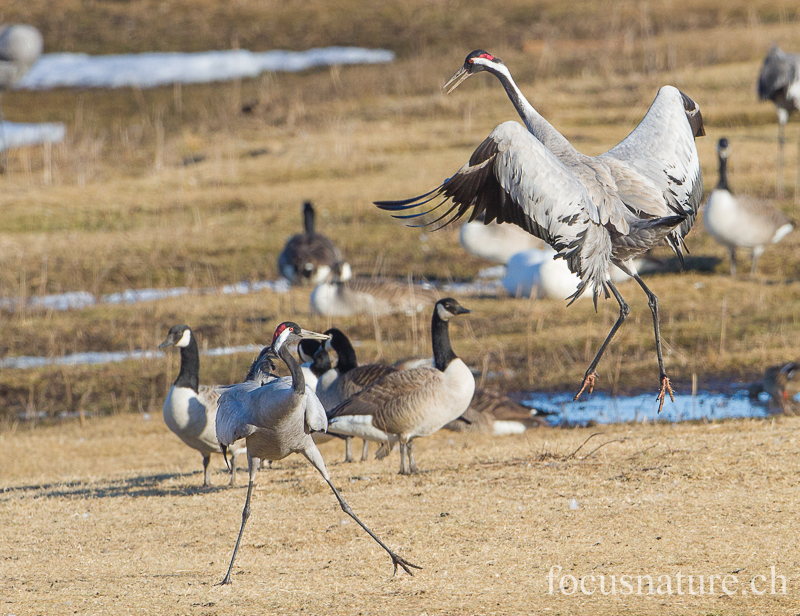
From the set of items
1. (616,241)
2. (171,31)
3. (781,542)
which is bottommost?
(781,542)

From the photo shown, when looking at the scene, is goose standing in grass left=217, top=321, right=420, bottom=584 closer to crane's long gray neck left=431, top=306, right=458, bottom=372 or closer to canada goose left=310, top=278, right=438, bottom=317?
crane's long gray neck left=431, top=306, right=458, bottom=372

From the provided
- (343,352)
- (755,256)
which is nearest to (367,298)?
(343,352)

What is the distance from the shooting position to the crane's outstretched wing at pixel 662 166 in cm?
718

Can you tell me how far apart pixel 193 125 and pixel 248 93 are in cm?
533

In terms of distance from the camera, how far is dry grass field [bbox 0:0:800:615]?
579cm

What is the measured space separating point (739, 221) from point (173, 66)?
28.3 metres

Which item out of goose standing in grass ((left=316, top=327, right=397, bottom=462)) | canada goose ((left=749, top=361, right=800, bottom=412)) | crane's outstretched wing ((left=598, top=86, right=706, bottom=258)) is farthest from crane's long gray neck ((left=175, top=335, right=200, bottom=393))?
canada goose ((left=749, top=361, right=800, bottom=412))

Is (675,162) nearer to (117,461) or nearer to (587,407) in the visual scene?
(587,407)

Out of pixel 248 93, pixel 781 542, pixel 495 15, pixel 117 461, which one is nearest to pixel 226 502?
pixel 117 461

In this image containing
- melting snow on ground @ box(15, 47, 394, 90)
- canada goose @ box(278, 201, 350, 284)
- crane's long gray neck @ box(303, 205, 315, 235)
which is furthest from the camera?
melting snow on ground @ box(15, 47, 394, 90)

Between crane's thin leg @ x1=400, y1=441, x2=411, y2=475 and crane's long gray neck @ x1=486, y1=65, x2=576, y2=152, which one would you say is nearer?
crane's long gray neck @ x1=486, y1=65, x2=576, y2=152

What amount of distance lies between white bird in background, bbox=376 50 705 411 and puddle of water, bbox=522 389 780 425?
3.28m

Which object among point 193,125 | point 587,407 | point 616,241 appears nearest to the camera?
point 616,241

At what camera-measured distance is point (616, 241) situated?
7102 mm
